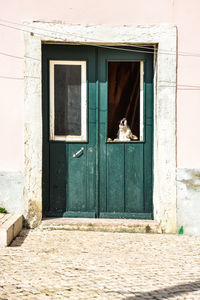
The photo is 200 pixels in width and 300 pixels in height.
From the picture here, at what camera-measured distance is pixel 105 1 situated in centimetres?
728

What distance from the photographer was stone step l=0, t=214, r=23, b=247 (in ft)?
20.1

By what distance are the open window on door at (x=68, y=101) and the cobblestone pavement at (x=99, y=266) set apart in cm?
144

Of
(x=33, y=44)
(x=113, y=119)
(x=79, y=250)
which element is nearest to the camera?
(x=79, y=250)

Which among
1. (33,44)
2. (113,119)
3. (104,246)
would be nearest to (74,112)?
(113,119)

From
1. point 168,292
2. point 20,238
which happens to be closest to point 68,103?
point 20,238

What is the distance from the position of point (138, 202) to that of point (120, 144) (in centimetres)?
87

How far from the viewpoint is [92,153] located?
7625 mm

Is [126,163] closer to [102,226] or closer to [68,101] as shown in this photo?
[102,226]

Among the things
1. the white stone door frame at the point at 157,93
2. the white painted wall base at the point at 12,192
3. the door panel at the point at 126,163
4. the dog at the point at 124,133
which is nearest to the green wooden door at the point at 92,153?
the door panel at the point at 126,163

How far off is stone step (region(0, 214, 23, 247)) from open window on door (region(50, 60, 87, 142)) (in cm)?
131

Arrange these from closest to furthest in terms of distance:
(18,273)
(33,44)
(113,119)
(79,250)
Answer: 1. (18,273)
2. (79,250)
3. (33,44)
4. (113,119)

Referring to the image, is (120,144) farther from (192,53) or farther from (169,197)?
(192,53)

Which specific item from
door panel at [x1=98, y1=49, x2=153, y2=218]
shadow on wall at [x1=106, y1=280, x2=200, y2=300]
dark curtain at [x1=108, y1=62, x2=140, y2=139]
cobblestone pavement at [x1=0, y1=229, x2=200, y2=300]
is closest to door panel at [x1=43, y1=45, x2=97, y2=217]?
door panel at [x1=98, y1=49, x2=153, y2=218]

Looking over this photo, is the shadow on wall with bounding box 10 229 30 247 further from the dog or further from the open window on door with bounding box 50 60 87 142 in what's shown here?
the dog
